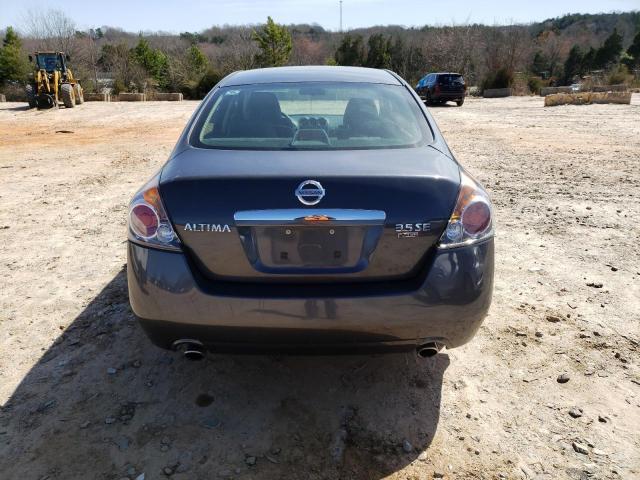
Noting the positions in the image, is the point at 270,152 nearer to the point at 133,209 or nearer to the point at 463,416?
the point at 133,209

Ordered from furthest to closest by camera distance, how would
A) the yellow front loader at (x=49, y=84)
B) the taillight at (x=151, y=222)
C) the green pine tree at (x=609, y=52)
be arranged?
the green pine tree at (x=609, y=52), the yellow front loader at (x=49, y=84), the taillight at (x=151, y=222)

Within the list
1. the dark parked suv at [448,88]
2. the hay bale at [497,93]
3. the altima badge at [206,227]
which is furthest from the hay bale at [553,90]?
the altima badge at [206,227]

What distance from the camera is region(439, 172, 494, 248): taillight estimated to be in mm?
2137

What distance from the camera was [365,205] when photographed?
6.72 ft

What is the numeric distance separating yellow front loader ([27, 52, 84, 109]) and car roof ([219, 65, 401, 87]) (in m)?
22.6

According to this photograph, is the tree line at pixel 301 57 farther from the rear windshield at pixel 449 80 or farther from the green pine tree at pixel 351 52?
the rear windshield at pixel 449 80

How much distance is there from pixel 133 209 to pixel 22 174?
24.6ft

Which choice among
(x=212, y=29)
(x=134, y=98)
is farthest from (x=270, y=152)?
(x=212, y=29)

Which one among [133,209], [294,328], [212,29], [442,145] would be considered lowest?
[294,328]

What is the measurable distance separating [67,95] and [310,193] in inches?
966

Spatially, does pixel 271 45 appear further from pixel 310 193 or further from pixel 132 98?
pixel 310 193

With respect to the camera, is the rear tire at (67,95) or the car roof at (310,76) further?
the rear tire at (67,95)

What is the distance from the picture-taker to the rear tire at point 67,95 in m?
22.5

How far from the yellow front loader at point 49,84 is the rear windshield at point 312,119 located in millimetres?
22978
